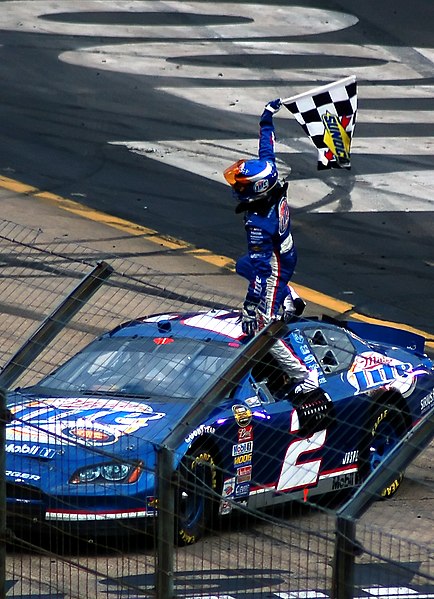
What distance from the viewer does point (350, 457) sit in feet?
34.1

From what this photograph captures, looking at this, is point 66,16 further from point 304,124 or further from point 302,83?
point 304,124

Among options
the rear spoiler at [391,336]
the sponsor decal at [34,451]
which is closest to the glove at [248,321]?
the rear spoiler at [391,336]

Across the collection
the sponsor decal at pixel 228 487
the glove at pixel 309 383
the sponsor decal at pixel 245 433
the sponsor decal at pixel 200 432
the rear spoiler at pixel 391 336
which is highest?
the rear spoiler at pixel 391 336

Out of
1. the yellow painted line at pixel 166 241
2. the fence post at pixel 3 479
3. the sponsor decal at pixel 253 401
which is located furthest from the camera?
the yellow painted line at pixel 166 241

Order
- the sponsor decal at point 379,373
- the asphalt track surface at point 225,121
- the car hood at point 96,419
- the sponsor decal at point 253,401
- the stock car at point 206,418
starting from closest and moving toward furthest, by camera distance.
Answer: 1. the stock car at point 206,418
2. the car hood at point 96,419
3. the sponsor decal at point 253,401
4. the sponsor decal at point 379,373
5. the asphalt track surface at point 225,121

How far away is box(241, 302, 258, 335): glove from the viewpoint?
10.3m

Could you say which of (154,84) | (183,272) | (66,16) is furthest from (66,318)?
(66,16)

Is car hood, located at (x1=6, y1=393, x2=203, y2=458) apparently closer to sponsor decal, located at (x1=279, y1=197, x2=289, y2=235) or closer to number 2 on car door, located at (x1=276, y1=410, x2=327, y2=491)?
number 2 on car door, located at (x1=276, y1=410, x2=327, y2=491)

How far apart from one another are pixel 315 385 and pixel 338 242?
7068mm

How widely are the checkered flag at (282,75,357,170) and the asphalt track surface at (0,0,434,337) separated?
10.4 feet

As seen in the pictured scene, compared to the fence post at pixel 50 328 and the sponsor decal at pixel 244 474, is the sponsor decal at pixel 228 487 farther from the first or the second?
the fence post at pixel 50 328

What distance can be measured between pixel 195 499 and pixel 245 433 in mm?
1155

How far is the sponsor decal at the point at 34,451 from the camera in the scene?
→ 855cm

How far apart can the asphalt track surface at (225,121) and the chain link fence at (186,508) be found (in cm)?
503
